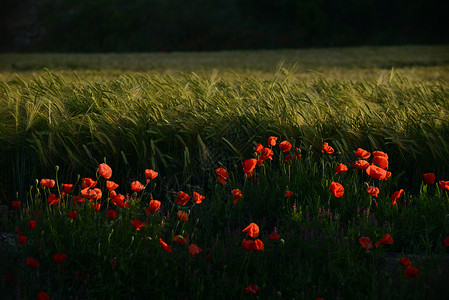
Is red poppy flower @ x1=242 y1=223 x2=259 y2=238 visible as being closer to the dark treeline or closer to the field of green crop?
the field of green crop

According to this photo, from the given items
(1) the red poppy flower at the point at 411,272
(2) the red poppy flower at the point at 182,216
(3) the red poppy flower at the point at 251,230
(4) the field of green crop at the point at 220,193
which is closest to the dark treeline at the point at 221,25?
(4) the field of green crop at the point at 220,193

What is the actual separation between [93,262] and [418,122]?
187 cm

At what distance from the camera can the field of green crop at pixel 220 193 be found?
1673mm

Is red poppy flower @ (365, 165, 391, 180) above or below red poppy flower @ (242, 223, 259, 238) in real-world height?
above

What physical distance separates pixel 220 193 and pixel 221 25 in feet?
60.7

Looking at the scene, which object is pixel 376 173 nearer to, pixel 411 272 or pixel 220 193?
pixel 411 272

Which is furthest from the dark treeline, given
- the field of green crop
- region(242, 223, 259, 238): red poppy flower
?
region(242, 223, 259, 238): red poppy flower

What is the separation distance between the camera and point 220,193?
2.32 meters

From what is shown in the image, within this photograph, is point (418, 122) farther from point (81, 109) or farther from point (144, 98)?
point (81, 109)

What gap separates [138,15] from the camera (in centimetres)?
2114

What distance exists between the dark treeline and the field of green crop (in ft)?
51.9

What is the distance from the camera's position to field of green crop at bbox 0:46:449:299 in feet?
5.49

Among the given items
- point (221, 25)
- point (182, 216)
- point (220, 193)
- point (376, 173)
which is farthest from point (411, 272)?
point (221, 25)

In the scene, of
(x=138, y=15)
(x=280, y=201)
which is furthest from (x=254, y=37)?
(x=280, y=201)
